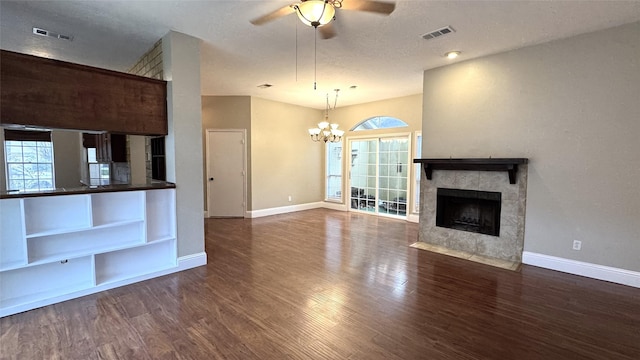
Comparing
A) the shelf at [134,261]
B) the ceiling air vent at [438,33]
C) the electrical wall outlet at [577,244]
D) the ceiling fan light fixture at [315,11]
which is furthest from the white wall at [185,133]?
the electrical wall outlet at [577,244]

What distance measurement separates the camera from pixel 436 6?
271 centimetres

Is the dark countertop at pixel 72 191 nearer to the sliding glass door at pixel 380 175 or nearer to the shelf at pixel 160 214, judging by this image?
the shelf at pixel 160 214

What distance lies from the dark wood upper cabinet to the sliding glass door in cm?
501

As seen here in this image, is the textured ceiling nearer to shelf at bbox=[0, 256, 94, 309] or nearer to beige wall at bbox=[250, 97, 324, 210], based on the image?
beige wall at bbox=[250, 97, 324, 210]

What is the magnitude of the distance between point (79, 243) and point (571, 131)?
19.2 ft

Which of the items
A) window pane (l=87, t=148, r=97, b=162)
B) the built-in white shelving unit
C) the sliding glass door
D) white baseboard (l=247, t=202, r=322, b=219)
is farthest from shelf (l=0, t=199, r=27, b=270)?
the sliding glass door

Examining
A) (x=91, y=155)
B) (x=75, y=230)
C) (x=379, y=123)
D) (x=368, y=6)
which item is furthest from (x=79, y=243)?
(x=379, y=123)

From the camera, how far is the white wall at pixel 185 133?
11.1 ft

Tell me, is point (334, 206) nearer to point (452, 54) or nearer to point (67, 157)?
point (452, 54)

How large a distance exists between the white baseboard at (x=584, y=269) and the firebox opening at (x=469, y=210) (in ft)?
1.69

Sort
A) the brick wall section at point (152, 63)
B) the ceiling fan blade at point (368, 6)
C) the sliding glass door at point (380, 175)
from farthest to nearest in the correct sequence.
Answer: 1. the sliding glass door at point (380, 175)
2. the brick wall section at point (152, 63)
3. the ceiling fan blade at point (368, 6)

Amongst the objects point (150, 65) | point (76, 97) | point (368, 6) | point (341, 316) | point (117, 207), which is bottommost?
point (341, 316)

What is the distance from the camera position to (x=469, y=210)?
4359 mm

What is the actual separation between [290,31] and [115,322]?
342 cm
